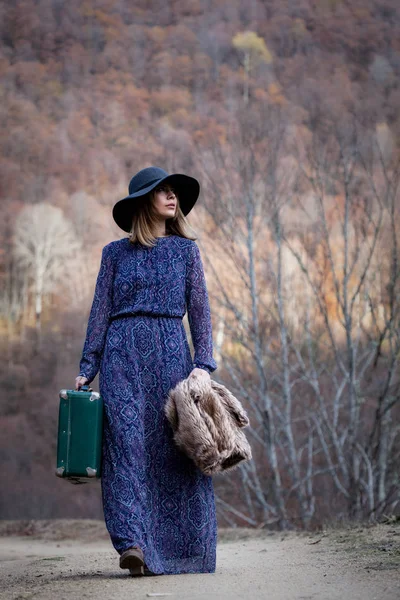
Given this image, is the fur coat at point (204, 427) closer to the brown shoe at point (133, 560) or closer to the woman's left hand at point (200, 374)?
the woman's left hand at point (200, 374)

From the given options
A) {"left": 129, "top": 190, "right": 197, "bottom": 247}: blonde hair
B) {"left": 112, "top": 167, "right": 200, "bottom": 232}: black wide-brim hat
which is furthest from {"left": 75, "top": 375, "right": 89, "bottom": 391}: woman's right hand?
{"left": 112, "top": 167, "right": 200, "bottom": 232}: black wide-brim hat

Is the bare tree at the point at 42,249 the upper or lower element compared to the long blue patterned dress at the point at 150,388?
upper

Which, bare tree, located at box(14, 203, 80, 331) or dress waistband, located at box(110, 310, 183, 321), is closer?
dress waistband, located at box(110, 310, 183, 321)

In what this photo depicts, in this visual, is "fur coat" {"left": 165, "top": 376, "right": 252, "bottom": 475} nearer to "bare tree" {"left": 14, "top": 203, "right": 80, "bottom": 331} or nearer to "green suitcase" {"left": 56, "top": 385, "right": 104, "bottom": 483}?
"green suitcase" {"left": 56, "top": 385, "right": 104, "bottom": 483}

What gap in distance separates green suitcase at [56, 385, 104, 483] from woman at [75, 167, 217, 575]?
0.09 m

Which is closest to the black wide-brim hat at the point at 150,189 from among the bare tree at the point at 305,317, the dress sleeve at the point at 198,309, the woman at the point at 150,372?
the woman at the point at 150,372

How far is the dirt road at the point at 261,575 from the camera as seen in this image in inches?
107

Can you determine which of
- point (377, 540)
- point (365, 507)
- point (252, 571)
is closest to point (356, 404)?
point (365, 507)

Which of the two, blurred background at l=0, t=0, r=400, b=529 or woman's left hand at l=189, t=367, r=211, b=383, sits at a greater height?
blurred background at l=0, t=0, r=400, b=529

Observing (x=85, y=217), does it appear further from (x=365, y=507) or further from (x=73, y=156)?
(x=365, y=507)

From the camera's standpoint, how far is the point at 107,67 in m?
12.6

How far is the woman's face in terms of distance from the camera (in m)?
3.56

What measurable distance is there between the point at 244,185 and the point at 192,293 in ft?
14.1

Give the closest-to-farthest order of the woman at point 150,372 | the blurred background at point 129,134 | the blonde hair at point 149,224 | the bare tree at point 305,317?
the woman at point 150,372
the blonde hair at point 149,224
the bare tree at point 305,317
the blurred background at point 129,134
